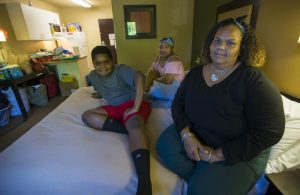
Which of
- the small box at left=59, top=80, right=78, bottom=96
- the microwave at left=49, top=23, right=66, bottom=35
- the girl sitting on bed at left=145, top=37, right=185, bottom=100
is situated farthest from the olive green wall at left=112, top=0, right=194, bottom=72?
the microwave at left=49, top=23, right=66, bottom=35

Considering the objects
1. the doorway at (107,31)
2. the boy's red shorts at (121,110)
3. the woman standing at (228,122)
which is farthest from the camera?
the doorway at (107,31)

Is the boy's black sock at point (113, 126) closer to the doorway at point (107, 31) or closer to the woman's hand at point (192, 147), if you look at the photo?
the woman's hand at point (192, 147)

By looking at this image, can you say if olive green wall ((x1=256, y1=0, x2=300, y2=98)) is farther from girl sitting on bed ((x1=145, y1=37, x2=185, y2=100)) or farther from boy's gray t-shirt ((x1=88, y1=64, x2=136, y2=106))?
boy's gray t-shirt ((x1=88, y1=64, x2=136, y2=106))

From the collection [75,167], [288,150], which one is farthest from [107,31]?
[288,150]

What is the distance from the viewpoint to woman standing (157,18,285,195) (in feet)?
2.36

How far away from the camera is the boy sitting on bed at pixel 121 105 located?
0.98m

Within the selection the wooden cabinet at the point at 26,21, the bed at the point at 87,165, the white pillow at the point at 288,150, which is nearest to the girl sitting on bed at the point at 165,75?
the bed at the point at 87,165

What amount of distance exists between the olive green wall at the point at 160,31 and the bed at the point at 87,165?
2472 millimetres

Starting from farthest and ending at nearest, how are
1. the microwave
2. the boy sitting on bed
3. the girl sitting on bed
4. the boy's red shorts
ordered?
the microwave, the girl sitting on bed, the boy's red shorts, the boy sitting on bed

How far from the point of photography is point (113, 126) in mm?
1184

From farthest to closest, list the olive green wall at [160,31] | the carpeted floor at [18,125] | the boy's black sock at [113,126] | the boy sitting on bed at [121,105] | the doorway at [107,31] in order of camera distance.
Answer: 1. the doorway at [107,31]
2. the olive green wall at [160,31]
3. the carpeted floor at [18,125]
4. the boy's black sock at [113,126]
5. the boy sitting on bed at [121,105]

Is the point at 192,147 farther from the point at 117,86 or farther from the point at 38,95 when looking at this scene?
the point at 38,95

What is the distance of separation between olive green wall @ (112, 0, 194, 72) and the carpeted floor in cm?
178

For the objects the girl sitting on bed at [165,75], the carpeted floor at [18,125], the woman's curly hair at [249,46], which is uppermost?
the woman's curly hair at [249,46]
